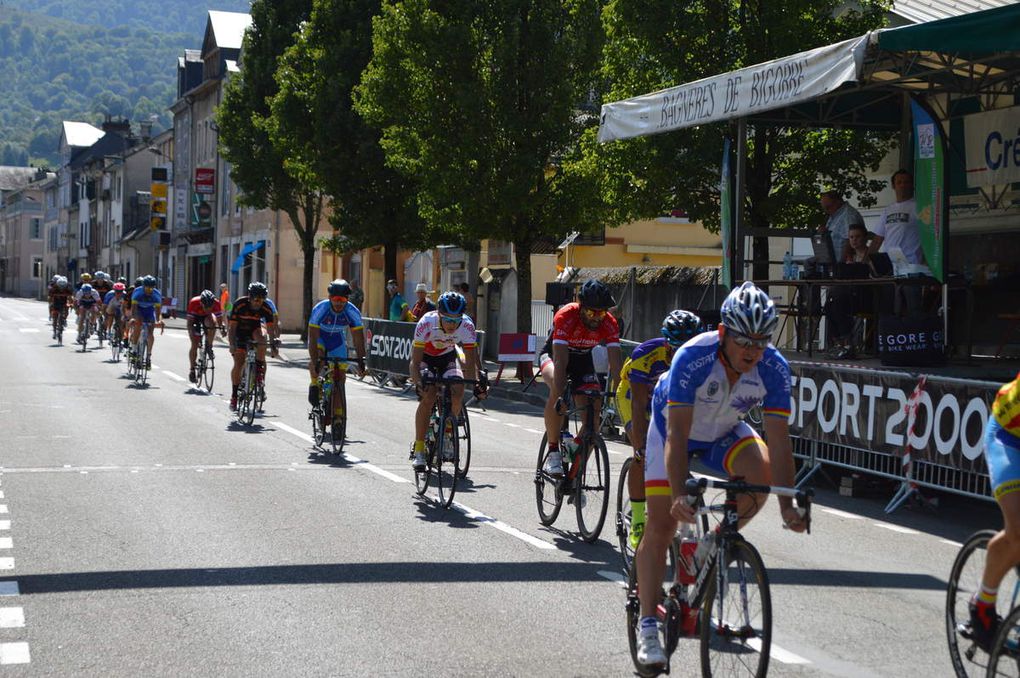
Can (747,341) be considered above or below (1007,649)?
above

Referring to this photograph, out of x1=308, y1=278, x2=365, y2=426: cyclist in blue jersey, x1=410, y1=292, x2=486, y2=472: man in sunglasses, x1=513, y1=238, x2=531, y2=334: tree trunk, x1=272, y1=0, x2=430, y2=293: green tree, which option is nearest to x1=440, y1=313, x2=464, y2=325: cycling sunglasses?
x1=410, y1=292, x2=486, y2=472: man in sunglasses

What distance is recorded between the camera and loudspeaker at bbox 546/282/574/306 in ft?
90.2

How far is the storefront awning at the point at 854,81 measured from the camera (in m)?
11.5

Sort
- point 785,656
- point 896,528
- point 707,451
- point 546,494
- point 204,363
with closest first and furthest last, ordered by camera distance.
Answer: point 707,451 → point 785,656 → point 546,494 → point 896,528 → point 204,363

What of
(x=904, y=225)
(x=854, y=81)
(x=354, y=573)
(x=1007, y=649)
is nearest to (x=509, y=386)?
(x=904, y=225)

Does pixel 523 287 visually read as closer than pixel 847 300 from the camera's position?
No

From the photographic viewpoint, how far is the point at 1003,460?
5141mm

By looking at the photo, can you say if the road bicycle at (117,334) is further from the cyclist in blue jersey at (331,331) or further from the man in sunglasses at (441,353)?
the man in sunglasses at (441,353)

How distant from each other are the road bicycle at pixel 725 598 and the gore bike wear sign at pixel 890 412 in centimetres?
538

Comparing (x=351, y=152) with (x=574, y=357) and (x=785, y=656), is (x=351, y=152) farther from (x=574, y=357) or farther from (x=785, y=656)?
(x=785, y=656)

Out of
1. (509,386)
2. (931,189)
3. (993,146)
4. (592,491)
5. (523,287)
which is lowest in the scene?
(509,386)

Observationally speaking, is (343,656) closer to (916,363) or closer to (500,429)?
(916,363)

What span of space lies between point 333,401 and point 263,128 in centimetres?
2991

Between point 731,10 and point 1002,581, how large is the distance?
15832 mm
